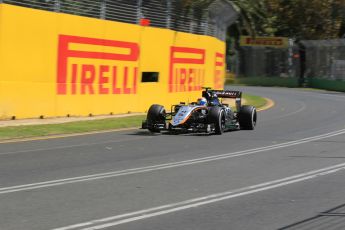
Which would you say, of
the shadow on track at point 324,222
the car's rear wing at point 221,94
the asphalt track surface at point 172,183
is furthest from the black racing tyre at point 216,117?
the shadow on track at point 324,222

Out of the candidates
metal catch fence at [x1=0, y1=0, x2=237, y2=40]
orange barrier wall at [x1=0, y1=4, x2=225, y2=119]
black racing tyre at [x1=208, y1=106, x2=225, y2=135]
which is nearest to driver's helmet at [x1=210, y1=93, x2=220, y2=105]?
black racing tyre at [x1=208, y1=106, x2=225, y2=135]

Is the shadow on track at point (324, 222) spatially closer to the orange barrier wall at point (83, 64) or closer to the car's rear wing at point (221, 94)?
the car's rear wing at point (221, 94)

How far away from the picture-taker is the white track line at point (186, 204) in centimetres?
615

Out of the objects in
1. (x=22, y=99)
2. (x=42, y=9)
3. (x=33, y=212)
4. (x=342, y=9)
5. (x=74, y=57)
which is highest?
(x=342, y=9)

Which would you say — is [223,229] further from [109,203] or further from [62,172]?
[62,172]

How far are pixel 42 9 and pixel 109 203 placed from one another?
1170cm

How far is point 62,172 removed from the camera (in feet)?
30.5

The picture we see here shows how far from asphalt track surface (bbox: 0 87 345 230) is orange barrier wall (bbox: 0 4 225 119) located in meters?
3.45

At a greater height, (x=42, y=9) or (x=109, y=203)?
(x=42, y=9)

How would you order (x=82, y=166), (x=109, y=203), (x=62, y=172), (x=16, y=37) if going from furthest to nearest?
(x=16, y=37) < (x=82, y=166) < (x=62, y=172) < (x=109, y=203)

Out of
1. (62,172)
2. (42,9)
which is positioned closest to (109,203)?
(62,172)

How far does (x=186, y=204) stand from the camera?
7176 mm

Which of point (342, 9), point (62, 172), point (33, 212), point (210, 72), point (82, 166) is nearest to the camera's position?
point (33, 212)

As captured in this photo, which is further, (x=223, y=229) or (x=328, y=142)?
(x=328, y=142)
